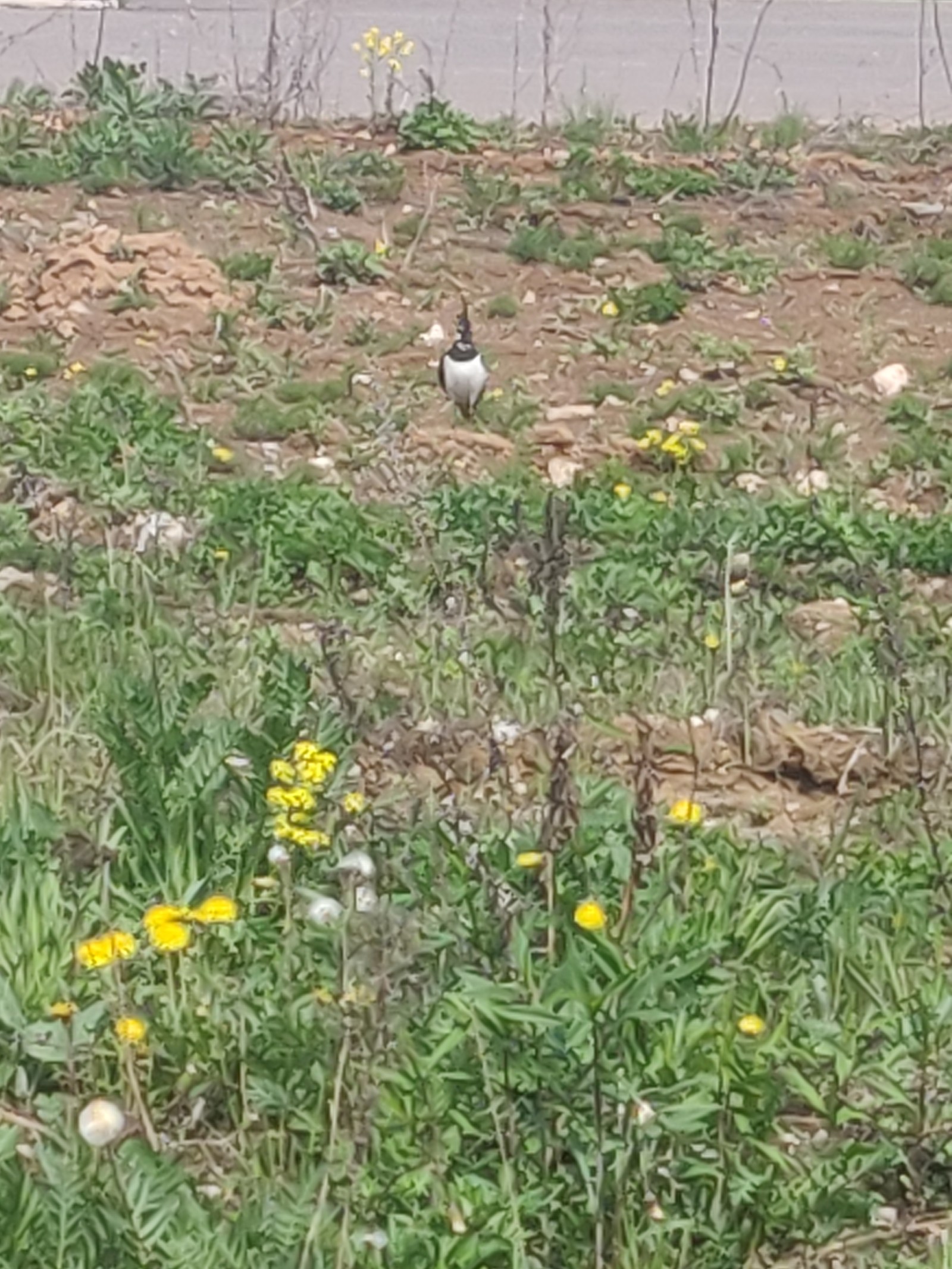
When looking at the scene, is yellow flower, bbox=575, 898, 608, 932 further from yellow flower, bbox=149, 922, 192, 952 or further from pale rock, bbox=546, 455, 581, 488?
pale rock, bbox=546, 455, 581, 488

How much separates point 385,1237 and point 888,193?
19.9 ft

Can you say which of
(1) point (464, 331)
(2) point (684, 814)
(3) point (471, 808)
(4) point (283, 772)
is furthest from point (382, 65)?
(4) point (283, 772)

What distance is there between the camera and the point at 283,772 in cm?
295

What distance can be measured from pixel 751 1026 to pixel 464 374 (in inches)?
131

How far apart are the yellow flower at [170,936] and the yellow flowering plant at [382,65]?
6099mm

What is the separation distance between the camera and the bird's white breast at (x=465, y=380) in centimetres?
578

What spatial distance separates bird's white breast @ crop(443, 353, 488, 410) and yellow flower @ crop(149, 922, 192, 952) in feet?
10.6

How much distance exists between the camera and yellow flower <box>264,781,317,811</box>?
2.91 metres

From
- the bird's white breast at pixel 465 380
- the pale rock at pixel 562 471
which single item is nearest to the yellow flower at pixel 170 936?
the pale rock at pixel 562 471

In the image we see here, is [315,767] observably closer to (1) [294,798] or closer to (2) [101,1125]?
(1) [294,798]

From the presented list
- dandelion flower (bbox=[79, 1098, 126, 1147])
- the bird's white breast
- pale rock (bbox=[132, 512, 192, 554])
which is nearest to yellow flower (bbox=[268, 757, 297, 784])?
dandelion flower (bbox=[79, 1098, 126, 1147])

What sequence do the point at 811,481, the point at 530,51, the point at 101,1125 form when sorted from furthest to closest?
the point at 530,51, the point at 811,481, the point at 101,1125

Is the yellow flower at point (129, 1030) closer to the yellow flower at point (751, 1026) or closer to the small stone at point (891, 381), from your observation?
the yellow flower at point (751, 1026)

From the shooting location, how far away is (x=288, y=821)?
119 inches
